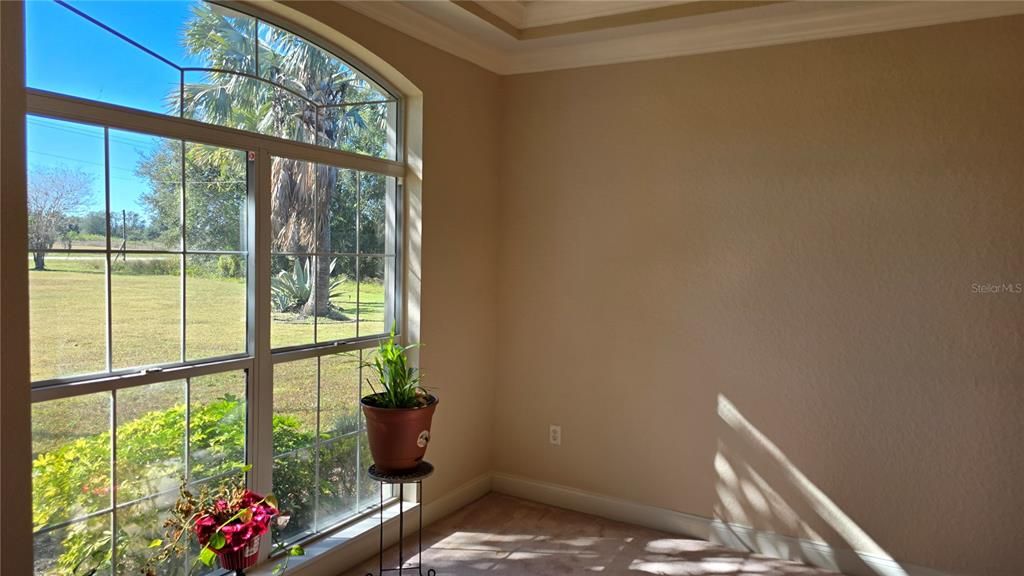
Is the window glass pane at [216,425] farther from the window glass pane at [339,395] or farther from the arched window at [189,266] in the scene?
the window glass pane at [339,395]

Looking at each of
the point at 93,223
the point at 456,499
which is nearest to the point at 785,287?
the point at 456,499

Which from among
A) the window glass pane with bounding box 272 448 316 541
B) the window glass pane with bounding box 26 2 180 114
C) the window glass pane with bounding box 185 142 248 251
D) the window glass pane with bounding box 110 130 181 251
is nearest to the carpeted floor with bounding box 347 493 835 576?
the window glass pane with bounding box 272 448 316 541

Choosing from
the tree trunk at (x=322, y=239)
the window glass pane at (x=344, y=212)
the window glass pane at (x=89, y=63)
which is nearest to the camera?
the window glass pane at (x=89, y=63)

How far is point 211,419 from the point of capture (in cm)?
230

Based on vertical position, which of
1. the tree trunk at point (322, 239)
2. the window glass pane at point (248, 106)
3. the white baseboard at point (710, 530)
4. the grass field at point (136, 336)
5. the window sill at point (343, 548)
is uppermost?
the window glass pane at point (248, 106)

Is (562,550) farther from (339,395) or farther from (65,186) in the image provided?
(65,186)

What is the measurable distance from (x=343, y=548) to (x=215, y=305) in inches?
47.6

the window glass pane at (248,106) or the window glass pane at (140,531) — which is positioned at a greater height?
the window glass pane at (248,106)

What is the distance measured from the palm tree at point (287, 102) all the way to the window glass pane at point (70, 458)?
0.88m

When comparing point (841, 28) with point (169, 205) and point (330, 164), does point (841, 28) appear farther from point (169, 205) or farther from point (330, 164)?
point (169, 205)

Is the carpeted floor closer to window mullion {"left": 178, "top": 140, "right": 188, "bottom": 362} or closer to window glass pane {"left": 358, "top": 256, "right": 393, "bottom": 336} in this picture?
window glass pane {"left": 358, "top": 256, "right": 393, "bottom": 336}

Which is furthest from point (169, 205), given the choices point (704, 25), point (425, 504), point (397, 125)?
point (704, 25)

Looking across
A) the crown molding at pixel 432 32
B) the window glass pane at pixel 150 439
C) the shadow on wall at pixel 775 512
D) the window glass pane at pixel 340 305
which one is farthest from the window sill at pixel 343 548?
the crown molding at pixel 432 32

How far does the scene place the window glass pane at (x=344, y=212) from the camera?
2.80m
